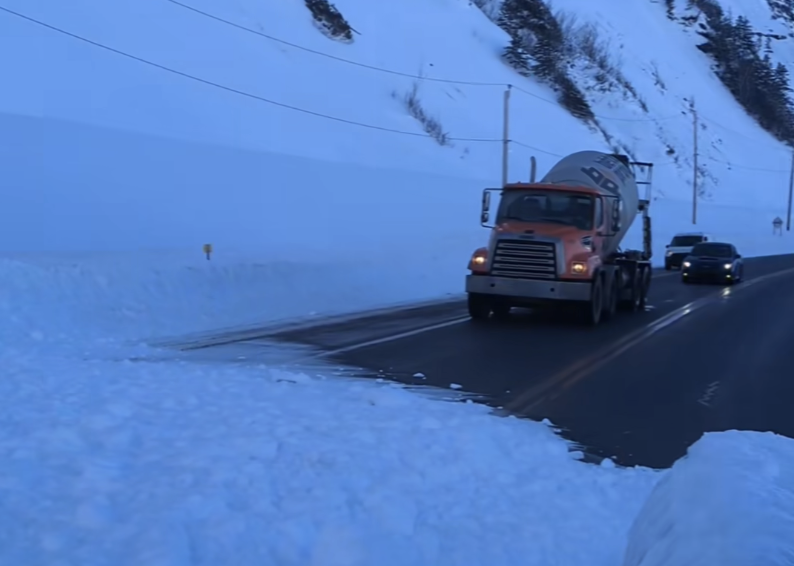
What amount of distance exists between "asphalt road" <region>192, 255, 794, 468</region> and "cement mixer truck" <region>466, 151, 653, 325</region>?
493 millimetres

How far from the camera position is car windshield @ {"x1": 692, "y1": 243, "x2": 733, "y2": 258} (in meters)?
32.8

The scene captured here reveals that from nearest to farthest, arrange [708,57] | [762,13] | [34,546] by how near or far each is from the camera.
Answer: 1. [34,546]
2. [708,57]
3. [762,13]

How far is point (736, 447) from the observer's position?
485 cm

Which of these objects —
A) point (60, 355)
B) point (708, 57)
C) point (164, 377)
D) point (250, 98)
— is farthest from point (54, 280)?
point (708, 57)

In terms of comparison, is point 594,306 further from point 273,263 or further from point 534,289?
point 273,263

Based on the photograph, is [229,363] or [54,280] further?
[54,280]

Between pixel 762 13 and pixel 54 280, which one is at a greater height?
pixel 762 13

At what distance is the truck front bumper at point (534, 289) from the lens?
56.9ft

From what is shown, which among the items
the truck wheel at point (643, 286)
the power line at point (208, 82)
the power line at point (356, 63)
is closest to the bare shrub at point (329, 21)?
the power line at point (356, 63)

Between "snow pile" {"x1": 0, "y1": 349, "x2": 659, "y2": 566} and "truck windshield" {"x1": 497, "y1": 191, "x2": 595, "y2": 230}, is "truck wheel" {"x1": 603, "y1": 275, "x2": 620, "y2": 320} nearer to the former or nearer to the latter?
"truck windshield" {"x1": 497, "y1": 191, "x2": 595, "y2": 230}

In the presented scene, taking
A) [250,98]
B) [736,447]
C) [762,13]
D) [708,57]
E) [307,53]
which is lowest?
[736,447]

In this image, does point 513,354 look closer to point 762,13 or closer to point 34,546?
point 34,546

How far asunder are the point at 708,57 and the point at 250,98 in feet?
230

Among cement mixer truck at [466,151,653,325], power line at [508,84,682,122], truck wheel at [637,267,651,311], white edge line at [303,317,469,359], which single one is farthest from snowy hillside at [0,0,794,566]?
truck wheel at [637,267,651,311]
